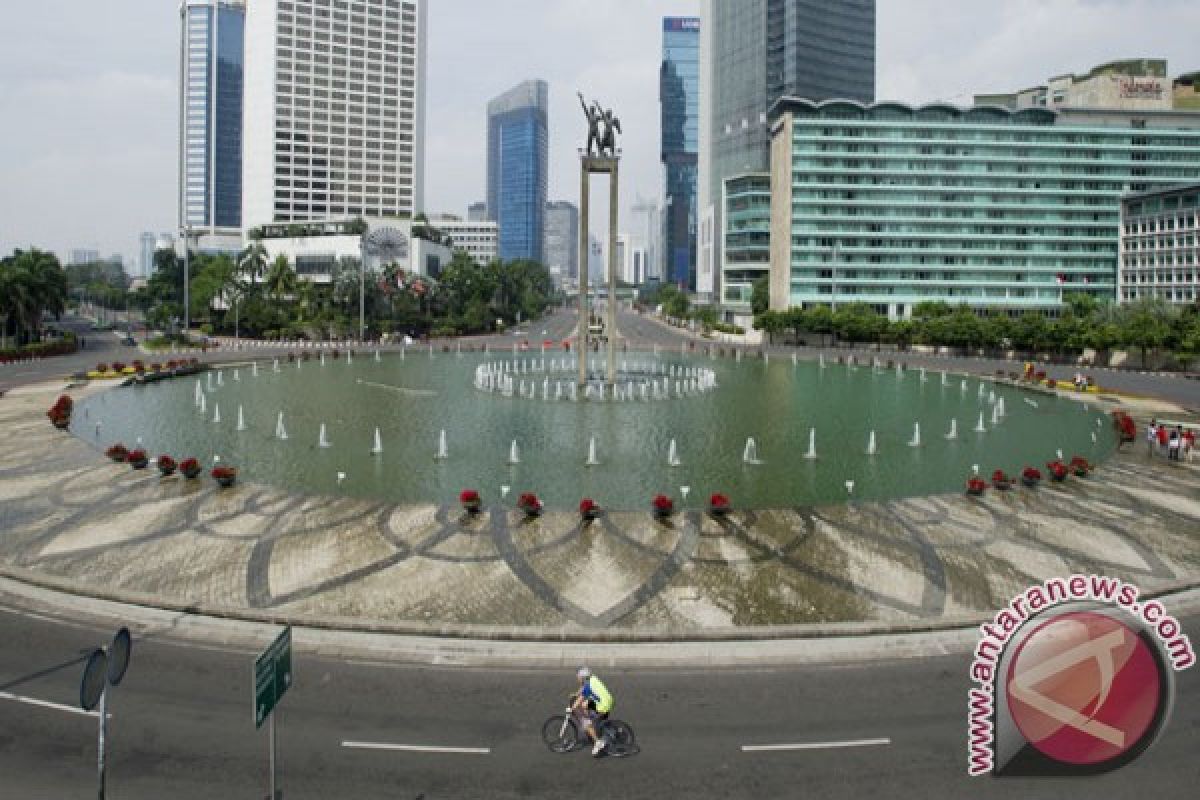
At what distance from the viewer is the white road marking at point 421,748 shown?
15242mm

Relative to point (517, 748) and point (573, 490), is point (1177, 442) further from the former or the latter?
point (517, 748)

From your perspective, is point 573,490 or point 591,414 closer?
point 573,490

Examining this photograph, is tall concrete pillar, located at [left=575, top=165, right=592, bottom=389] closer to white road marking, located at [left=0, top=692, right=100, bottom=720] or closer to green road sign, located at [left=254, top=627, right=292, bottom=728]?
white road marking, located at [left=0, top=692, right=100, bottom=720]

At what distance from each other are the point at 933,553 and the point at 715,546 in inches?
257

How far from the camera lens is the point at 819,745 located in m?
15.6

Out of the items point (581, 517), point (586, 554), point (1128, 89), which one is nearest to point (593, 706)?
point (586, 554)

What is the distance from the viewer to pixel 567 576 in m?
24.5

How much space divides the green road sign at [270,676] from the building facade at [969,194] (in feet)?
475

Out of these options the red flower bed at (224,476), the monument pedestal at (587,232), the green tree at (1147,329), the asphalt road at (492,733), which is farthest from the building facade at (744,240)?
the asphalt road at (492,733)

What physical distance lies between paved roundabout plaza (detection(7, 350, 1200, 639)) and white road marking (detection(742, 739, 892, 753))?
506 cm

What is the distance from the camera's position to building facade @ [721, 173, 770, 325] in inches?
7244

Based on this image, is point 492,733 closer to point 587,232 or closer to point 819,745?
point 819,745

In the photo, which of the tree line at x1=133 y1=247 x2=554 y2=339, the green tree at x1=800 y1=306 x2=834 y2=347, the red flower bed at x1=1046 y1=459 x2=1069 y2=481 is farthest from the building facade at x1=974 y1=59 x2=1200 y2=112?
the red flower bed at x1=1046 y1=459 x2=1069 y2=481

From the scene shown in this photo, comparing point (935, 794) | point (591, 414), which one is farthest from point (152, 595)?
point (591, 414)
